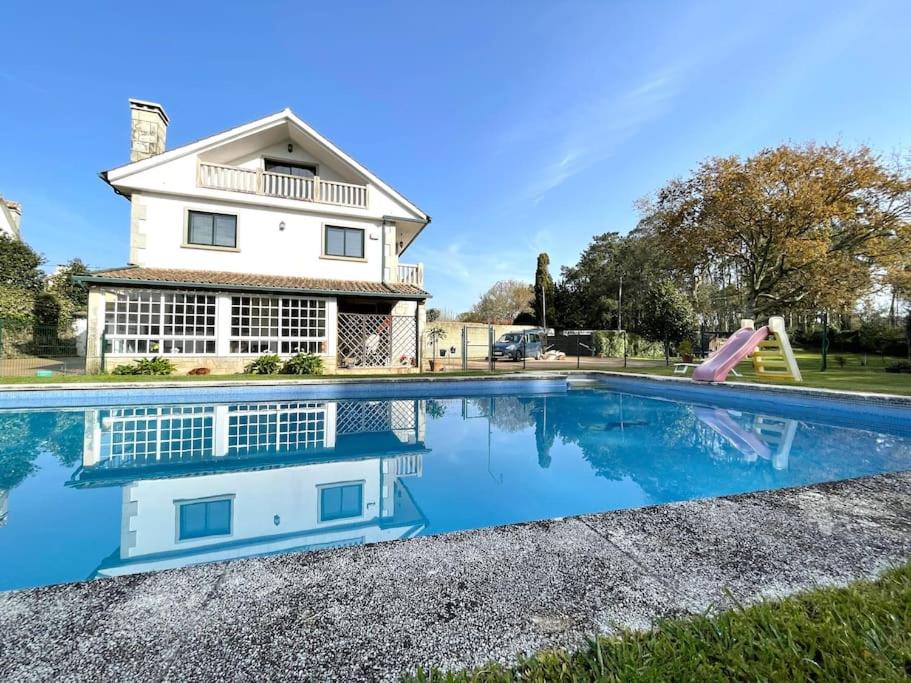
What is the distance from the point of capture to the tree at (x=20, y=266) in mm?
20266

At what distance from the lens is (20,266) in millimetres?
20953

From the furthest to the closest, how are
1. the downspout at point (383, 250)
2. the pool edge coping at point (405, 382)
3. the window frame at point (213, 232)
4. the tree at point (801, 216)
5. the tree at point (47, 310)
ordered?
the tree at point (47, 310), the tree at point (801, 216), the downspout at point (383, 250), the window frame at point (213, 232), the pool edge coping at point (405, 382)

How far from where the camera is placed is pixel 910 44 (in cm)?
1073

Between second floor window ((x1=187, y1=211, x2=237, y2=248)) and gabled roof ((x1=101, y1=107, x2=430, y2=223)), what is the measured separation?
198cm

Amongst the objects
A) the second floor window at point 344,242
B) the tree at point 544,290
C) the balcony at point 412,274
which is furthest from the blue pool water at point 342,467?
the tree at point 544,290

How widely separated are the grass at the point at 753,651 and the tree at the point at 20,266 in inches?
1119

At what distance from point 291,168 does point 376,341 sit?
7.96 meters

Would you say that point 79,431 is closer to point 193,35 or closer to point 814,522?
point 814,522

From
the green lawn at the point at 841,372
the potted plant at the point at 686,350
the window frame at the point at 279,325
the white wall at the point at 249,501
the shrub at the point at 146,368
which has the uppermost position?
the window frame at the point at 279,325

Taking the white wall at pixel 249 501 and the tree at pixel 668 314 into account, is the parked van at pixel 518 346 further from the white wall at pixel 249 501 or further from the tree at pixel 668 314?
the white wall at pixel 249 501

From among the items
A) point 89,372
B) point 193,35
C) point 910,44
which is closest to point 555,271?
point 910,44

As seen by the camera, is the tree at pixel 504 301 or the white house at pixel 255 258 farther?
the tree at pixel 504 301

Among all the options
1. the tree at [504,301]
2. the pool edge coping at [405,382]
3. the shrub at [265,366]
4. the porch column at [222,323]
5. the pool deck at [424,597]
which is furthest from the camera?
the tree at [504,301]

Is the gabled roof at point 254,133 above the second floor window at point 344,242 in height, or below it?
above
